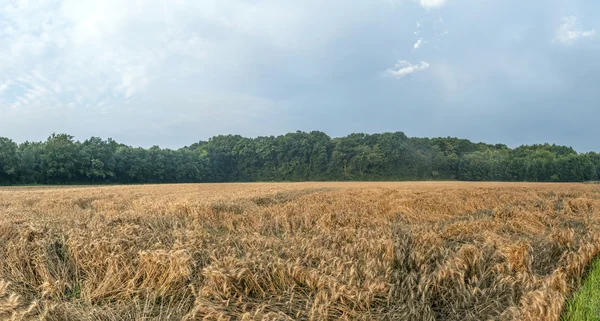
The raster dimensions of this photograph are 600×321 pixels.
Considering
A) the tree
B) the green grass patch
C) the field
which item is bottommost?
the green grass patch

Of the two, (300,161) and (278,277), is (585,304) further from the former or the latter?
(300,161)

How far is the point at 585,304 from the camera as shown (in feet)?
12.2

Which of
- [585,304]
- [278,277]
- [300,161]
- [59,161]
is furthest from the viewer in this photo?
[300,161]

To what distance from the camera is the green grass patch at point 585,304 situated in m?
3.54

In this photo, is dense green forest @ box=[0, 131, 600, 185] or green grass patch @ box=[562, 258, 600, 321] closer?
green grass patch @ box=[562, 258, 600, 321]

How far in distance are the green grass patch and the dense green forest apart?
222 feet

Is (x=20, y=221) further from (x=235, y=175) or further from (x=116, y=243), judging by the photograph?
(x=235, y=175)

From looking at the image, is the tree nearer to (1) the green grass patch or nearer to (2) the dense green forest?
(2) the dense green forest

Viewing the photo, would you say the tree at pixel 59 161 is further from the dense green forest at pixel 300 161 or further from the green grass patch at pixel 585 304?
the green grass patch at pixel 585 304

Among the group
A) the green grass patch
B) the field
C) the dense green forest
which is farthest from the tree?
the green grass patch

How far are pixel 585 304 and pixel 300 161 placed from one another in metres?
91.5

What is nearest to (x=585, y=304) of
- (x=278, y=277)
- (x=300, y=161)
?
(x=278, y=277)

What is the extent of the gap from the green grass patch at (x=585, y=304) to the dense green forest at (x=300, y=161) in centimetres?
6769

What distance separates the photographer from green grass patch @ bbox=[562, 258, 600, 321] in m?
3.54
